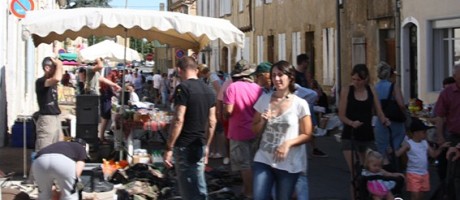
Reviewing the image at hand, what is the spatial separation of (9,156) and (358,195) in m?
7.91

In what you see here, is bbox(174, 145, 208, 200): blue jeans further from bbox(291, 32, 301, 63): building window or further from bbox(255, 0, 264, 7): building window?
bbox(255, 0, 264, 7): building window

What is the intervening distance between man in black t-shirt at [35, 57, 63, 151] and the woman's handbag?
164 inches

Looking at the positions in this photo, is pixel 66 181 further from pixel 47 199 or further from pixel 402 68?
pixel 402 68

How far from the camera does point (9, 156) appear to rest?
14039 millimetres

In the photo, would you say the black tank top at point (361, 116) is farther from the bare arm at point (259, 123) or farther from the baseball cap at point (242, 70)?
the bare arm at point (259, 123)

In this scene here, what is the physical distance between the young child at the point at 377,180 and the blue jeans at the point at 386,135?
1.69 meters

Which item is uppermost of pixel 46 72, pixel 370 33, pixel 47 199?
pixel 370 33

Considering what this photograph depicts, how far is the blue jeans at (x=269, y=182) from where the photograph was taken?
7.07 meters

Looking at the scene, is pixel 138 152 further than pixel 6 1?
No

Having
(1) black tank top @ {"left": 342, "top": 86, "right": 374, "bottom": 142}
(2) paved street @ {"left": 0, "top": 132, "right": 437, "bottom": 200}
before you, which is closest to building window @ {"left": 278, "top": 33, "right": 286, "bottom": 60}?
(2) paved street @ {"left": 0, "top": 132, "right": 437, "bottom": 200}

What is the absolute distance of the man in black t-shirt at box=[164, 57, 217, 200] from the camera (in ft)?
25.7

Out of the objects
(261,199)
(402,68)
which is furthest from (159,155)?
(402,68)

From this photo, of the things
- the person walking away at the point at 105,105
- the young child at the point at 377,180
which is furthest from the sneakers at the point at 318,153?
the young child at the point at 377,180

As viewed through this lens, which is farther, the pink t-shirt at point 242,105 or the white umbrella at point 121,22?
the white umbrella at point 121,22
